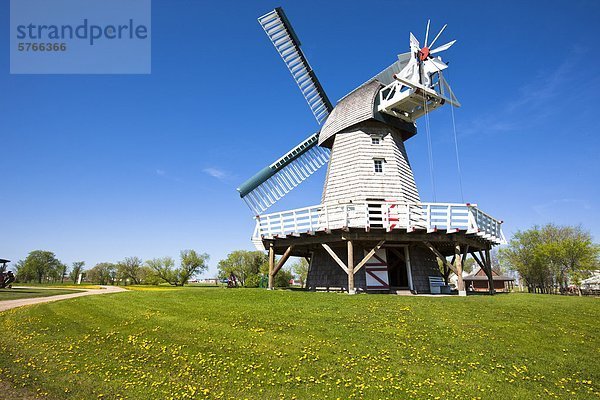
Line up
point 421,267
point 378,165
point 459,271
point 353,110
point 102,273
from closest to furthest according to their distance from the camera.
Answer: point 459,271 < point 421,267 < point 378,165 < point 353,110 < point 102,273

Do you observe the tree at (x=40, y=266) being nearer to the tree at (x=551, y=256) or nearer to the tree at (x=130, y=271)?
the tree at (x=130, y=271)

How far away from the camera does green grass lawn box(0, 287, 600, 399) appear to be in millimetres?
6844

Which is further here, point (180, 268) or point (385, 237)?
point (180, 268)

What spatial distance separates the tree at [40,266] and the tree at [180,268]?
41.1 metres

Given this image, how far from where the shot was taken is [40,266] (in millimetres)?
89500

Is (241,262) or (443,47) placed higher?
(443,47)

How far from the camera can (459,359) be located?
7867 mm

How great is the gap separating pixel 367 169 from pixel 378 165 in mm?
858

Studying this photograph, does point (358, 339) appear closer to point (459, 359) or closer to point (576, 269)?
point (459, 359)

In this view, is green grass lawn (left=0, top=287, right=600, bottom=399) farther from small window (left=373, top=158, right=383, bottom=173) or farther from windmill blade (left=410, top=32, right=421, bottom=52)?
windmill blade (left=410, top=32, right=421, bottom=52)

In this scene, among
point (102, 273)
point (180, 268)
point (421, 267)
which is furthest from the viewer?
point (102, 273)

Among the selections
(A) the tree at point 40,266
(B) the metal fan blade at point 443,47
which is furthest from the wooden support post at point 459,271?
(A) the tree at point 40,266

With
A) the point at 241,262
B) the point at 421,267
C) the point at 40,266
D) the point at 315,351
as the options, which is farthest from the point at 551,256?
the point at 40,266

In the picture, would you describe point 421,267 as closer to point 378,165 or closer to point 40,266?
point 378,165
